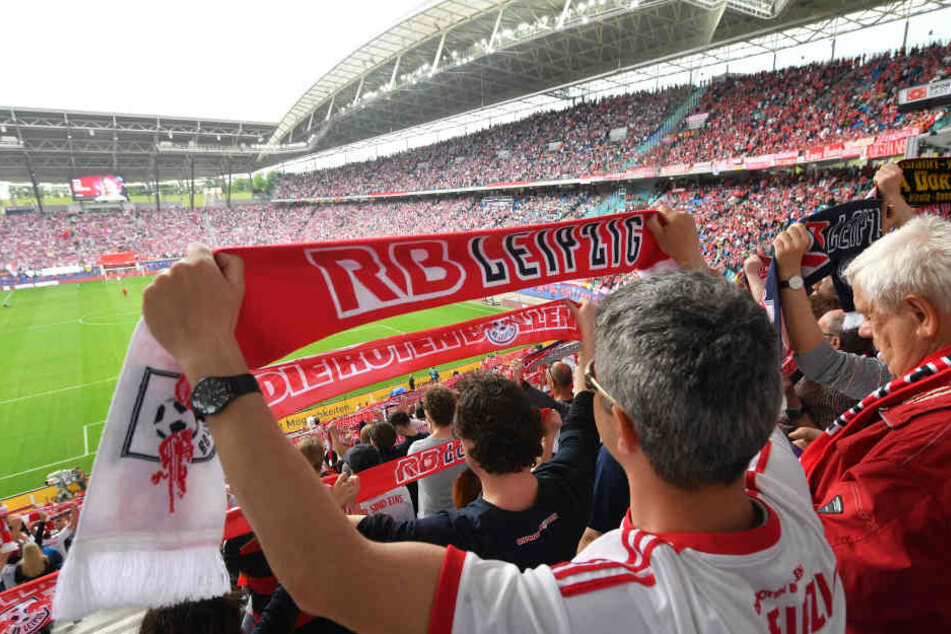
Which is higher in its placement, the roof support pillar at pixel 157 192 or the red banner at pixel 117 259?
the roof support pillar at pixel 157 192

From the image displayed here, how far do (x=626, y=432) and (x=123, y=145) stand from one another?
60.0 meters

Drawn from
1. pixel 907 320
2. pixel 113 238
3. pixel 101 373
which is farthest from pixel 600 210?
pixel 113 238

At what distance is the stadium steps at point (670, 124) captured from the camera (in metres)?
27.9

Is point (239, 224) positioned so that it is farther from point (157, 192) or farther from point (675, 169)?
point (675, 169)

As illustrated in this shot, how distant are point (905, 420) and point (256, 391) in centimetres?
189

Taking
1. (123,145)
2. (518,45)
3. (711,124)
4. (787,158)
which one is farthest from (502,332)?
(123,145)

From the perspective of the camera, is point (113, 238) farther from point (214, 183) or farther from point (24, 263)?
point (214, 183)

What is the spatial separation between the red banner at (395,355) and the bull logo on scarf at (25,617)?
2194 millimetres

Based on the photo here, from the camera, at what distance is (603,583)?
2.81ft

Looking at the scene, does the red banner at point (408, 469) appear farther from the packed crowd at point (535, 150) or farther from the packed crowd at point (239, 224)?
the packed crowd at point (239, 224)

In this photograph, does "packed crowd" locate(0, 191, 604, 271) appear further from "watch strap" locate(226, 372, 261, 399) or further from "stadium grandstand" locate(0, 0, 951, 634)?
"watch strap" locate(226, 372, 261, 399)

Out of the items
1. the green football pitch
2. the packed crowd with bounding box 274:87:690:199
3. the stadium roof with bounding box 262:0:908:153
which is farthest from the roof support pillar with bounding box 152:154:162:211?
the stadium roof with bounding box 262:0:908:153

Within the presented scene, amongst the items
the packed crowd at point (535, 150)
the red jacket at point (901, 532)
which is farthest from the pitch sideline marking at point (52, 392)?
the packed crowd at point (535, 150)

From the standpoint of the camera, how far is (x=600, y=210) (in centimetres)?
2875
